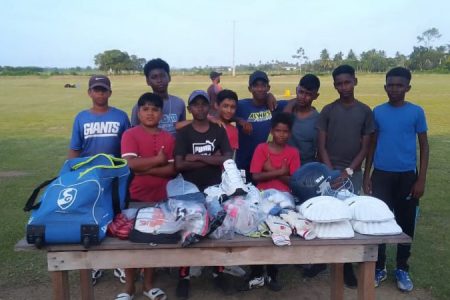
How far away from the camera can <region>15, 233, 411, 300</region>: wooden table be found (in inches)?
116

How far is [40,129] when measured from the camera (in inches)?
635

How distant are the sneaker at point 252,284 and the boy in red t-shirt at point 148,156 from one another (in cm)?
80

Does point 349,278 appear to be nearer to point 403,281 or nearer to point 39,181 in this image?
point 403,281

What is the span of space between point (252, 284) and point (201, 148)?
56.6 inches

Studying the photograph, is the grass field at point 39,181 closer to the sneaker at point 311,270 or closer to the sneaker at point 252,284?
the sneaker at point 311,270

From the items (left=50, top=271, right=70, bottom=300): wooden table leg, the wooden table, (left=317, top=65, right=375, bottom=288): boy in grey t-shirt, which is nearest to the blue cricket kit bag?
the wooden table

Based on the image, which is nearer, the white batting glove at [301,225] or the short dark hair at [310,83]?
the white batting glove at [301,225]

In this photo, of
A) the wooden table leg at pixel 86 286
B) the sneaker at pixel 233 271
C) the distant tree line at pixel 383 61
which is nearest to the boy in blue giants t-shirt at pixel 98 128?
the wooden table leg at pixel 86 286

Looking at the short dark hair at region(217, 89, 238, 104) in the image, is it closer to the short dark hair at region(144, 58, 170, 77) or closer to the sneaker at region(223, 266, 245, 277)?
the short dark hair at region(144, 58, 170, 77)

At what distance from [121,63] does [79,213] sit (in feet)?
337

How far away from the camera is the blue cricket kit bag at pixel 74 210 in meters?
2.79

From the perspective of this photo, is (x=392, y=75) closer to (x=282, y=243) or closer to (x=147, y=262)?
(x=282, y=243)

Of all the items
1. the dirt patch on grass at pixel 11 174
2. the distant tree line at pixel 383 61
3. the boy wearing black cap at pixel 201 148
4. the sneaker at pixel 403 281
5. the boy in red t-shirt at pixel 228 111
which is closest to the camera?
the boy wearing black cap at pixel 201 148

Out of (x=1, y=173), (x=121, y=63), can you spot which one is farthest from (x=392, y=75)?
(x=121, y=63)
